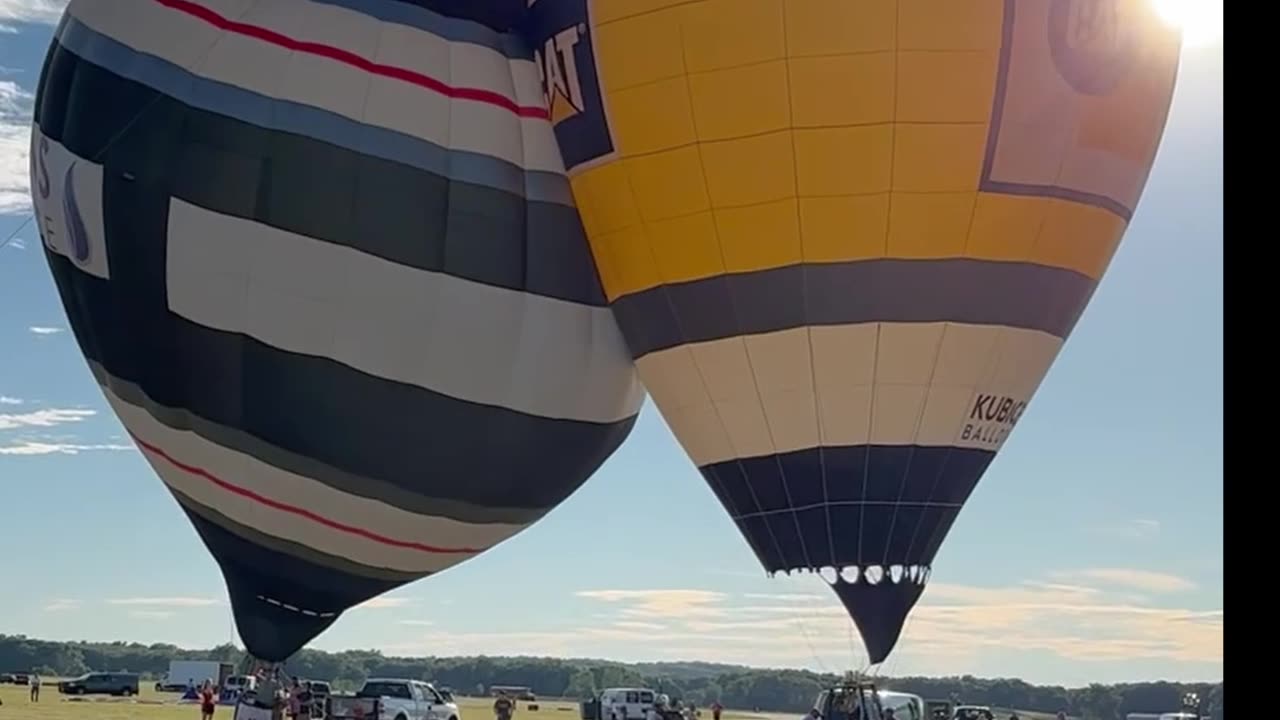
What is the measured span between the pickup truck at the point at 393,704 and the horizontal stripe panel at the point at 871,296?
12472mm

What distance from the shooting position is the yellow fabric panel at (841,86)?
988cm

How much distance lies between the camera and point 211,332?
11938 mm

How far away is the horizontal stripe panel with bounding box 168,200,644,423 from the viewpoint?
1164 centimetres

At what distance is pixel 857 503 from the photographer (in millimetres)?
10414

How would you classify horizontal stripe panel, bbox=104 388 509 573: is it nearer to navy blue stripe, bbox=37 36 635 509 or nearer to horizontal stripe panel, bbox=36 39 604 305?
navy blue stripe, bbox=37 36 635 509

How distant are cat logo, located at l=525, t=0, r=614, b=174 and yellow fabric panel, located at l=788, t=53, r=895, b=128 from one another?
1651 mm

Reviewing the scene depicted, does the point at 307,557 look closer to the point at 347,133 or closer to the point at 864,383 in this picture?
the point at 347,133

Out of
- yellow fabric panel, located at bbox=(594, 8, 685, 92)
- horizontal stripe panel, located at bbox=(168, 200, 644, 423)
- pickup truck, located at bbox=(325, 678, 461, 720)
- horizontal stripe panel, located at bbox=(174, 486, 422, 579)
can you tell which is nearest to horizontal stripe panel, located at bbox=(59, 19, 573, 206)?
horizontal stripe panel, located at bbox=(168, 200, 644, 423)

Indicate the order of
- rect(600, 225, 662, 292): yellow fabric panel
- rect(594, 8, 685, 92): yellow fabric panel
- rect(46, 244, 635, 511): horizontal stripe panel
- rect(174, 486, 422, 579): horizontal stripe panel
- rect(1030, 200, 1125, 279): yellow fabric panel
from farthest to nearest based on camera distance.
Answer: rect(174, 486, 422, 579): horizontal stripe panel, rect(46, 244, 635, 511): horizontal stripe panel, rect(600, 225, 662, 292): yellow fabric panel, rect(1030, 200, 1125, 279): yellow fabric panel, rect(594, 8, 685, 92): yellow fabric panel

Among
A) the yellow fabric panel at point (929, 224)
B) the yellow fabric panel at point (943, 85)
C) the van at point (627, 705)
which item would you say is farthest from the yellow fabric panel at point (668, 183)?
the van at point (627, 705)

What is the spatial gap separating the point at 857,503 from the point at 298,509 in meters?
5.03

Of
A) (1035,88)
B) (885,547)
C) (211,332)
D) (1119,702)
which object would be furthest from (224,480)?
(1119,702)
